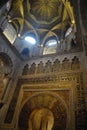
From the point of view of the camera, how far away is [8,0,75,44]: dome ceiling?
914 centimetres

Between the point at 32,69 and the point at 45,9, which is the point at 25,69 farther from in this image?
the point at 45,9

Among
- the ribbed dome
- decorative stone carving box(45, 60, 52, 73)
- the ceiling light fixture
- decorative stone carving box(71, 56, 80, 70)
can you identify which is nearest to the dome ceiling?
the ribbed dome

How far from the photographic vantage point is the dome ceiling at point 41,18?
30.0 ft

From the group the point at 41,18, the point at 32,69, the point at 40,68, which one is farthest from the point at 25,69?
the point at 41,18

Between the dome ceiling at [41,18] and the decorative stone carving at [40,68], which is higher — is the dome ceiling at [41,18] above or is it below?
above

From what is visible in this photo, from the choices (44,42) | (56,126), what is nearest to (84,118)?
(56,126)

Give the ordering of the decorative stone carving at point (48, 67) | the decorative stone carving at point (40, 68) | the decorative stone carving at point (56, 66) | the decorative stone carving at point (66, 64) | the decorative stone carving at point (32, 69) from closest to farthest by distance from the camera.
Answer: the decorative stone carving at point (66, 64) < the decorative stone carving at point (56, 66) < the decorative stone carving at point (48, 67) < the decorative stone carving at point (40, 68) < the decorative stone carving at point (32, 69)

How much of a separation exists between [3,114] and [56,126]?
265 centimetres

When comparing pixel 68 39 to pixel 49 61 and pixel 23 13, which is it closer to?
pixel 49 61

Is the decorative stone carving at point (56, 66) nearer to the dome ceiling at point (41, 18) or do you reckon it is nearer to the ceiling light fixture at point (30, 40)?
the dome ceiling at point (41, 18)

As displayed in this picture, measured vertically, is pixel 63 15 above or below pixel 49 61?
above

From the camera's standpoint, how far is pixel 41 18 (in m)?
10.1

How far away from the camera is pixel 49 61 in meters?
7.79

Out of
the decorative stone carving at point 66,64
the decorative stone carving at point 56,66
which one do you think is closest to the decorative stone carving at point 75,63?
the decorative stone carving at point 66,64
